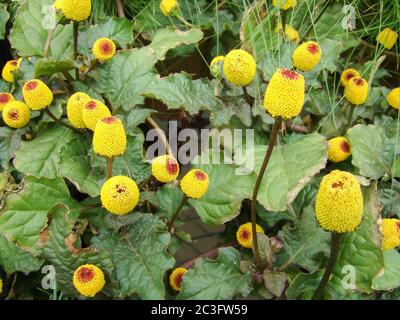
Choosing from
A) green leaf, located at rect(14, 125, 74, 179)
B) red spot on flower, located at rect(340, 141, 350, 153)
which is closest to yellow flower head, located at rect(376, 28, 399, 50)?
red spot on flower, located at rect(340, 141, 350, 153)

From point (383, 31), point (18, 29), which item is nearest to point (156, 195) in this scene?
point (18, 29)

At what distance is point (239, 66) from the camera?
2.41 ft

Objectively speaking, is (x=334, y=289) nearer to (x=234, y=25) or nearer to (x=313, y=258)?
(x=313, y=258)

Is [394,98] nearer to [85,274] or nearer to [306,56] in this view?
[306,56]

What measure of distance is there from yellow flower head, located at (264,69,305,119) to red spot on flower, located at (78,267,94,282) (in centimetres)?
31

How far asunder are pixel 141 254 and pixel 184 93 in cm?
29

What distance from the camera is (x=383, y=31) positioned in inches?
40.6

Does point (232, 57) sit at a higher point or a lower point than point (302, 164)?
higher

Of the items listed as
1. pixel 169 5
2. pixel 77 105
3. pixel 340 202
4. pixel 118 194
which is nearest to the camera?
pixel 340 202

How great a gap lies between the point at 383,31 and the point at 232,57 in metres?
0.44

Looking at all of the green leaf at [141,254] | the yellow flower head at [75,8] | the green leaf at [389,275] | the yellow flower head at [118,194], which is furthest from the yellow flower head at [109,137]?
the green leaf at [389,275]

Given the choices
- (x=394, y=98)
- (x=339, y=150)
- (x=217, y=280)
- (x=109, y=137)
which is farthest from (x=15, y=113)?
(x=394, y=98)

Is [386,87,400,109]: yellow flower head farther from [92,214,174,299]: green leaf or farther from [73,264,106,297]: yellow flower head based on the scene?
[73,264,106,297]: yellow flower head
